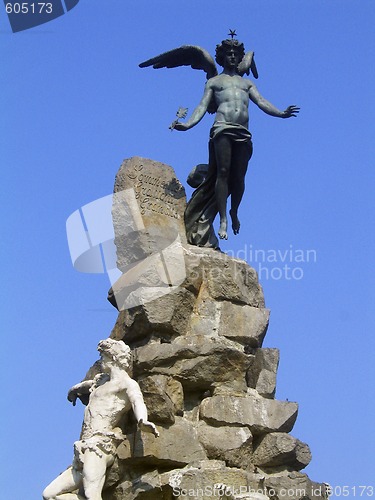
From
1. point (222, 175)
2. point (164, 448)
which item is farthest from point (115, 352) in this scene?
point (222, 175)

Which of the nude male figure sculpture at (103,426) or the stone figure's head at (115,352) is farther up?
the stone figure's head at (115,352)

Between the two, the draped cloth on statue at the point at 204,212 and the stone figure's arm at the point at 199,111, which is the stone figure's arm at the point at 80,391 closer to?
the draped cloth on statue at the point at 204,212

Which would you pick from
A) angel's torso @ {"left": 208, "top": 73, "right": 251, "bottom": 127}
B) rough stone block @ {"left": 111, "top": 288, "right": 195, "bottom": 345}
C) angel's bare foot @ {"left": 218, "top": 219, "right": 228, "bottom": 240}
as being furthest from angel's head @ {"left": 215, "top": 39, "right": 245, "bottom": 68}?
rough stone block @ {"left": 111, "top": 288, "right": 195, "bottom": 345}

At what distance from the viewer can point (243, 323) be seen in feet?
39.2

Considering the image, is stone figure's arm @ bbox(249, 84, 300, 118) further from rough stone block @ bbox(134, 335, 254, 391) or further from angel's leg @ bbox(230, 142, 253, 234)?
rough stone block @ bbox(134, 335, 254, 391)

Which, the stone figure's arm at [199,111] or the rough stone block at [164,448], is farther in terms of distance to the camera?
the stone figure's arm at [199,111]

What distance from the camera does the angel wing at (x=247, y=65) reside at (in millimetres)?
13281

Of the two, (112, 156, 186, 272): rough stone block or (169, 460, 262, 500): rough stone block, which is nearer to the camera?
(169, 460, 262, 500): rough stone block

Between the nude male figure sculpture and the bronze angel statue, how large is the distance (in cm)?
221

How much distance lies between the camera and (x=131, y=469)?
A: 36.1ft

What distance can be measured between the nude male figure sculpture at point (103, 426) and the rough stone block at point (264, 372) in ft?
5.00

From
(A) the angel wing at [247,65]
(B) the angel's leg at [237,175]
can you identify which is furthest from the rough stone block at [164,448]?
(A) the angel wing at [247,65]

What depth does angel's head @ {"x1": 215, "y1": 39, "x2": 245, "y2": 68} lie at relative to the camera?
1317cm

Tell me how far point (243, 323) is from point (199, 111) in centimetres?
265
